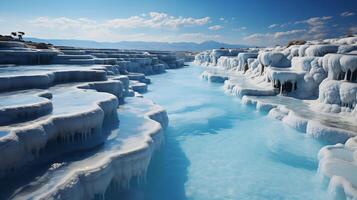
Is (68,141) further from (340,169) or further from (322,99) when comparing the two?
(322,99)

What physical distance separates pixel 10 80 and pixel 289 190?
8908 mm

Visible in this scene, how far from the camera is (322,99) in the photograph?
13.8 metres

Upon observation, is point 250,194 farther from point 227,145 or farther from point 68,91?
point 68,91

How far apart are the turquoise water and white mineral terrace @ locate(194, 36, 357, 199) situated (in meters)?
0.56

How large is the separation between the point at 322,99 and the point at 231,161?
710 centimetres

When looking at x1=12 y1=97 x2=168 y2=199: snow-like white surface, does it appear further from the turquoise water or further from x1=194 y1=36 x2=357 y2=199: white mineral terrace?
x1=194 y1=36 x2=357 y2=199: white mineral terrace

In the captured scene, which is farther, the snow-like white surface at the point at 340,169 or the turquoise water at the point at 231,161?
the turquoise water at the point at 231,161

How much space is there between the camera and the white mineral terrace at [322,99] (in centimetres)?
752

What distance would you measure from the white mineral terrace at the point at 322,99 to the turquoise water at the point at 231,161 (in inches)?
21.9

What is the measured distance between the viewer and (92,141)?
284 inches

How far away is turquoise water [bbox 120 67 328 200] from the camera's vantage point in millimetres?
7281

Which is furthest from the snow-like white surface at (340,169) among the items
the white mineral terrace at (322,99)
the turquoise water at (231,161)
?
the turquoise water at (231,161)

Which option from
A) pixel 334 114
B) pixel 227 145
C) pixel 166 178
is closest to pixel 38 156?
pixel 166 178

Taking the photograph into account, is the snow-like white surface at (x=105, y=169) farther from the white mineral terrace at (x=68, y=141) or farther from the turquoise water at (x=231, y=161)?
the turquoise water at (x=231, y=161)
